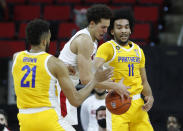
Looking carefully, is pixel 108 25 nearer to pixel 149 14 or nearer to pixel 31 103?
pixel 31 103

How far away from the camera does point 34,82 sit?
462 cm

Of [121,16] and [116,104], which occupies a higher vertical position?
[121,16]

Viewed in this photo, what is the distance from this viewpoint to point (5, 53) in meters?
11.2

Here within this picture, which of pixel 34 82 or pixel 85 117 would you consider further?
pixel 85 117

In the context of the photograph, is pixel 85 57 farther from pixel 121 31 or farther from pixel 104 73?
pixel 104 73

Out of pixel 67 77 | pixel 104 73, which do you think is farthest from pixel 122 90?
pixel 67 77

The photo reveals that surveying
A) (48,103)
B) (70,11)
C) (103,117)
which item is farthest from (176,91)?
(48,103)

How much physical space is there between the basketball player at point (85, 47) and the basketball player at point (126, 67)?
212mm

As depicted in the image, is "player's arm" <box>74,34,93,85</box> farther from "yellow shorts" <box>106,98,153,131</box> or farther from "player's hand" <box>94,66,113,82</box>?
"player's hand" <box>94,66,113,82</box>

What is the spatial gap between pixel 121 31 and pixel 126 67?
498mm

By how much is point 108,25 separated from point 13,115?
4.73 meters

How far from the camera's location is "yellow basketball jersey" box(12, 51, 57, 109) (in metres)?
4.61

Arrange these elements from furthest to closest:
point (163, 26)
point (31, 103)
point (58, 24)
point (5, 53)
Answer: point (163, 26) → point (58, 24) → point (5, 53) → point (31, 103)

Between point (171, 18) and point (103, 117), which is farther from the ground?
point (171, 18)
